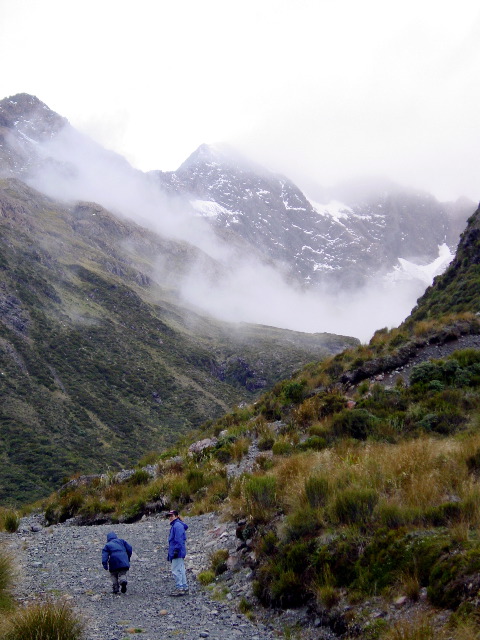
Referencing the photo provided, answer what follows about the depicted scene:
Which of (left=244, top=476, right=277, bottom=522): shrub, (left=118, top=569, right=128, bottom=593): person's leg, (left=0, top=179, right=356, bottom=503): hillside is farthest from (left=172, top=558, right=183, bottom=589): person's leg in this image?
(left=0, top=179, right=356, bottom=503): hillside

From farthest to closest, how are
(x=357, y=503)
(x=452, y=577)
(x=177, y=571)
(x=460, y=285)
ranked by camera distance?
1. (x=460, y=285)
2. (x=177, y=571)
3. (x=357, y=503)
4. (x=452, y=577)

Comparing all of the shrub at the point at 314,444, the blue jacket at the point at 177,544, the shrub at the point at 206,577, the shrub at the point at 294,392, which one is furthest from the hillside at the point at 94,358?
the shrub at the point at 206,577

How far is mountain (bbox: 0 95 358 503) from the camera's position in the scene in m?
55.8

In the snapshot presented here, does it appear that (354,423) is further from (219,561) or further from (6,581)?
(6,581)

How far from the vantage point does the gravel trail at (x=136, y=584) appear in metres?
6.13

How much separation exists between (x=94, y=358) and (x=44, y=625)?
81645 mm

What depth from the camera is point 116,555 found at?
7.98m

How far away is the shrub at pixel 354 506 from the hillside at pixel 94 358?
38.3 m

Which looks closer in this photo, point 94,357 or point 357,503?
point 357,503

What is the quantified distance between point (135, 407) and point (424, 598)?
7301 centimetres

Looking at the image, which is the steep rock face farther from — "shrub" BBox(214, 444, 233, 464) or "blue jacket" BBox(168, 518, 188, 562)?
"blue jacket" BBox(168, 518, 188, 562)

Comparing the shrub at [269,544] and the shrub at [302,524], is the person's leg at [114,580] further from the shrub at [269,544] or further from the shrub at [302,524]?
the shrub at [302,524]

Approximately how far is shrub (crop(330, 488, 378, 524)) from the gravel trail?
160 cm

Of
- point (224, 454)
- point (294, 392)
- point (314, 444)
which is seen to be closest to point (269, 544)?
point (314, 444)
